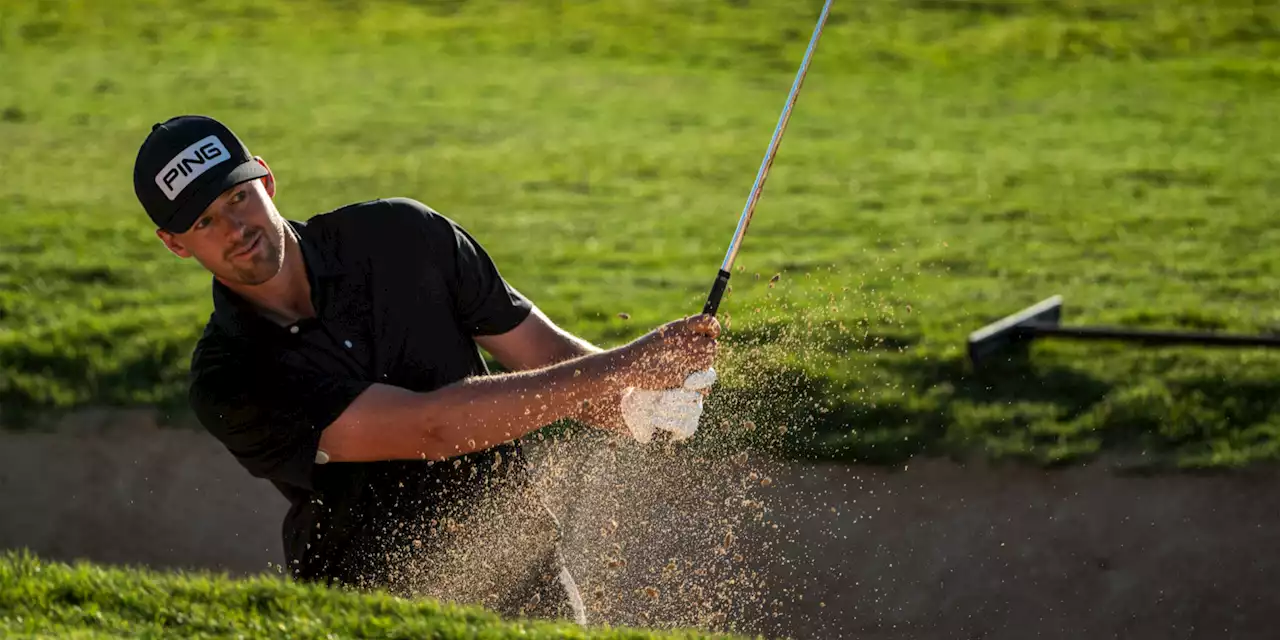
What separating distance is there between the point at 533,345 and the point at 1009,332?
137 inches

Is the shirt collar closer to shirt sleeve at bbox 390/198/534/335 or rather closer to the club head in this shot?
shirt sleeve at bbox 390/198/534/335

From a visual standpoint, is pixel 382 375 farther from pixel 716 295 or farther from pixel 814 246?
pixel 814 246

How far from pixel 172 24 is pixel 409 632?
49.3 feet

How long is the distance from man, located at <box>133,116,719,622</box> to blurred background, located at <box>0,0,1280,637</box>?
1.00 m

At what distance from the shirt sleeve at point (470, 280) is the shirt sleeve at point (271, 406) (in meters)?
0.45

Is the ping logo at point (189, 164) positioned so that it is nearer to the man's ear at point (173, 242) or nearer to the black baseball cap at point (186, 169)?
the black baseball cap at point (186, 169)

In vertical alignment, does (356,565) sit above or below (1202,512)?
above

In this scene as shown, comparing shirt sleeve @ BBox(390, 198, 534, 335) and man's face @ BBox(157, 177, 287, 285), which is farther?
shirt sleeve @ BBox(390, 198, 534, 335)

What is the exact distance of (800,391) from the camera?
7004 millimetres

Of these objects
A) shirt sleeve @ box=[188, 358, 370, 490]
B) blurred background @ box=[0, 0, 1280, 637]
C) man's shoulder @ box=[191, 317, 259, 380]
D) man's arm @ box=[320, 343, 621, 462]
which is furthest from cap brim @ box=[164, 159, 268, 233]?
A: blurred background @ box=[0, 0, 1280, 637]

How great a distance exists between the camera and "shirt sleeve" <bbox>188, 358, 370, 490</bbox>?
13.3ft

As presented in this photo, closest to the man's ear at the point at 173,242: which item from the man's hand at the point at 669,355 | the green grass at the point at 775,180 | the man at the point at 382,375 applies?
the man at the point at 382,375

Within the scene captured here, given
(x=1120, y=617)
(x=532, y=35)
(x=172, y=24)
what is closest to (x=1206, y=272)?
(x=1120, y=617)

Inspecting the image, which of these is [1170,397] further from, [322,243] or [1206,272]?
[322,243]
